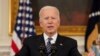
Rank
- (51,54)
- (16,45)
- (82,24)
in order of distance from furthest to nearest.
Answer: (82,24) → (16,45) → (51,54)

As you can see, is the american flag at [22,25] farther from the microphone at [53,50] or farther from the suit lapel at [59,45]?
the microphone at [53,50]

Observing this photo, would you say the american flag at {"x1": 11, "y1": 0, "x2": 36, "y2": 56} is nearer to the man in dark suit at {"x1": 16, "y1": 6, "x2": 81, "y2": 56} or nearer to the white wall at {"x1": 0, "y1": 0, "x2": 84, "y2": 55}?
the white wall at {"x1": 0, "y1": 0, "x2": 84, "y2": 55}

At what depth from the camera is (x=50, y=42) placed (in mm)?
1883

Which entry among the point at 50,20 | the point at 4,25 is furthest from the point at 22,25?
the point at 50,20

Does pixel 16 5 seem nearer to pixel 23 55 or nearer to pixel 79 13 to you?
pixel 79 13

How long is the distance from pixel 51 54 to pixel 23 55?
23 centimetres

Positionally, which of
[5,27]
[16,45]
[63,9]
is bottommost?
[16,45]

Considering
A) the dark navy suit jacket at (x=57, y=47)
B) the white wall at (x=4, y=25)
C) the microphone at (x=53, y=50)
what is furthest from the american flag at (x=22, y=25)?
the microphone at (x=53, y=50)

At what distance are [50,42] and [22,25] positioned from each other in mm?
2688

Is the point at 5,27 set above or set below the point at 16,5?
below

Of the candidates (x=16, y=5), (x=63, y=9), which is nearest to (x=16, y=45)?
(x=16, y=5)

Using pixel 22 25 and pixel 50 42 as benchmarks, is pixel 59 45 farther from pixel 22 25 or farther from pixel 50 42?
pixel 22 25

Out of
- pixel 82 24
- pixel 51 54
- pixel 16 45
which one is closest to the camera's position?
pixel 51 54

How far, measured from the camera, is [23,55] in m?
1.90
